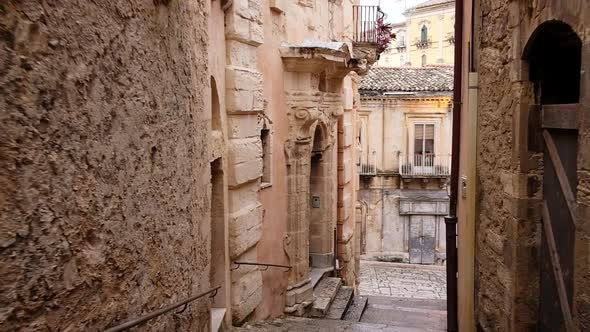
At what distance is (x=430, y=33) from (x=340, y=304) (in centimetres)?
4178

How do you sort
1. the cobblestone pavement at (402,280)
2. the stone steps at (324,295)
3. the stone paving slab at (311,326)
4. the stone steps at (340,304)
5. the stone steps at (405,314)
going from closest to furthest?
1. the stone paving slab at (311,326)
2. the stone steps at (324,295)
3. the stone steps at (340,304)
4. the stone steps at (405,314)
5. the cobblestone pavement at (402,280)

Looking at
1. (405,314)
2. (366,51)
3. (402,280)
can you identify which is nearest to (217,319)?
(405,314)

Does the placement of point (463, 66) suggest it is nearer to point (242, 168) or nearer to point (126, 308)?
point (242, 168)

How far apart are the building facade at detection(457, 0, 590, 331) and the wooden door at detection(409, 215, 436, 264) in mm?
20109

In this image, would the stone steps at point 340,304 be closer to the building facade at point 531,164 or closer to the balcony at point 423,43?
the building facade at point 531,164

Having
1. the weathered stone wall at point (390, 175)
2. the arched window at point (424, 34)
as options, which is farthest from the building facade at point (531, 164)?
the arched window at point (424, 34)

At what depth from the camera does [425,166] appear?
2558 cm

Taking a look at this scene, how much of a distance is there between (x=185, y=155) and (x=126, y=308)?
1286mm

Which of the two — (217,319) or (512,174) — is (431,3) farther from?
(512,174)

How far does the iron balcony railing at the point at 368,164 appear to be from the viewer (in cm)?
2600

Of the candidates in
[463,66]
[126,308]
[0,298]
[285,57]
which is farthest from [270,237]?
[0,298]

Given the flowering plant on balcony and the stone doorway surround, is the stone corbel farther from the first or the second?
the flowering plant on balcony

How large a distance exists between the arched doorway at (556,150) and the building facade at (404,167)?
2112cm

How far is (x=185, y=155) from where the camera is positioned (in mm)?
3967
